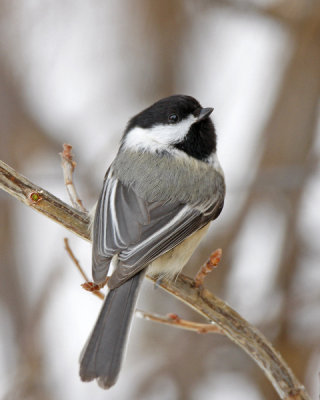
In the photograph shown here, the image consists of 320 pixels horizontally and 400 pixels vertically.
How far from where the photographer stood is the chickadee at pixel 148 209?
6.53 feet

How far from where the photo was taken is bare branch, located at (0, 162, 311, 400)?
191cm

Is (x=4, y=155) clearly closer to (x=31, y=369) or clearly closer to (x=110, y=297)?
(x=31, y=369)

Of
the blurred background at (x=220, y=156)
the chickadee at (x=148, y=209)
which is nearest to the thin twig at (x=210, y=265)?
the chickadee at (x=148, y=209)

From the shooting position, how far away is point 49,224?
152 inches

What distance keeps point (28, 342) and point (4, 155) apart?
1155 mm

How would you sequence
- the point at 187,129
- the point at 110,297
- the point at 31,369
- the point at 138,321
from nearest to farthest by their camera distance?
the point at 110,297 → the point at 187,129 → the point at 31,369 → the point at 138,321

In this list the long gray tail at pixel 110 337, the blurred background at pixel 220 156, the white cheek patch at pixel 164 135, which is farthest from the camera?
the blurred background at pixel 220 156

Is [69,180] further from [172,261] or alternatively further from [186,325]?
[186,325]

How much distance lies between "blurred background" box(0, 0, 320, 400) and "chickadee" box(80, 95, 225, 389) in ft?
2.34

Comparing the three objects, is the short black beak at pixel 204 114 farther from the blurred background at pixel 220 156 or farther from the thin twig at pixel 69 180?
the blurred background at pixel 220 156

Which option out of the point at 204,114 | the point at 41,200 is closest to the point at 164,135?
the point at 204,114

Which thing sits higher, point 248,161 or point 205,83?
point 205,83

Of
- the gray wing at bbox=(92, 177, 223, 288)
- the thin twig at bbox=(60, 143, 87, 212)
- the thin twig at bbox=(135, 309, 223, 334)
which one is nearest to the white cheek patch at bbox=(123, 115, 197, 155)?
the gray wing at bbox=(92, 177, 223, 288)

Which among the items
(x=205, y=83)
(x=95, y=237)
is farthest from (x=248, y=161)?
(x=95, y=237)
